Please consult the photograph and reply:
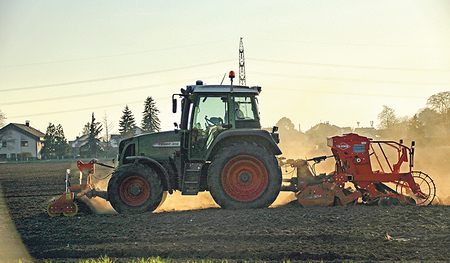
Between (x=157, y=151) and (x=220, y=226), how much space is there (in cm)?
286

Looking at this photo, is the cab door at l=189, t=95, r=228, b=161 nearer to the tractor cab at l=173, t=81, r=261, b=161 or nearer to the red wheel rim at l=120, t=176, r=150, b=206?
the tractor cab at l=173, t=81, r=261, b=161

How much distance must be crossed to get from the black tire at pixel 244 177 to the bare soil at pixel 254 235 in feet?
1.38

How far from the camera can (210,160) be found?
8711mm

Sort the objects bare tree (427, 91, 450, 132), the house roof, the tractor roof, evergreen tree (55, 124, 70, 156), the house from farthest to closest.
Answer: the house roof
the house
evergreen tree (55, 124, 70, 156)
bare tree (427, 91, 450, 132)
the tractor roof

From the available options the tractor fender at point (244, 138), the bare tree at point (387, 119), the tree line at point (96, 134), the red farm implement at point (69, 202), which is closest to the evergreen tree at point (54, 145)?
the tree line at point (96, 134)

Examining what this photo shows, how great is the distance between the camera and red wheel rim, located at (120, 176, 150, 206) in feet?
27.9

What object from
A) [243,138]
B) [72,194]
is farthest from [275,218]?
[72,194]

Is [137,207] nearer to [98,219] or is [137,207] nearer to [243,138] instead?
[98,219]

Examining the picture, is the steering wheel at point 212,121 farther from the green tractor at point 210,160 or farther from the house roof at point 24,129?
the house roof at point 24,129

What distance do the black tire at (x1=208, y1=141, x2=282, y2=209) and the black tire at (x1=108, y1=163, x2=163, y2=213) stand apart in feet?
4.40

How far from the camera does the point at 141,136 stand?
9.05 meters

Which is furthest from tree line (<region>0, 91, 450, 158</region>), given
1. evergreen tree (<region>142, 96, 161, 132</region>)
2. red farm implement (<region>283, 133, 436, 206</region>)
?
red farm implement (<region>283, 133, 436, 206</region>)

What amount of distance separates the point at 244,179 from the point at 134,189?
8.52 ft

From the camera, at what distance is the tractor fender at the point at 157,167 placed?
855 cm
